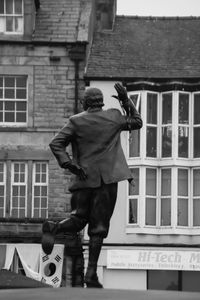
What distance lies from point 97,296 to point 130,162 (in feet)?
110

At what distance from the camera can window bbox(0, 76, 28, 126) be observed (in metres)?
39.0

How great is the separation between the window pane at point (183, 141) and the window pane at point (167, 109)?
1.69ft

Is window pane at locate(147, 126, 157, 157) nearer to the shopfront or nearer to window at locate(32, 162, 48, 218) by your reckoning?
the shopfront

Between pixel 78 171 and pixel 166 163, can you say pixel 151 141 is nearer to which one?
pixel 166 163

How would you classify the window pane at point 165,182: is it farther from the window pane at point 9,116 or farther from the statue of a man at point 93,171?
the statue of a man at point 93,171

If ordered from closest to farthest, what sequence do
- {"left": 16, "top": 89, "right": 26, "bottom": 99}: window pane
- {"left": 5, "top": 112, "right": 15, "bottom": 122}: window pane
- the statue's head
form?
1. the statue's head
2. {"left": 5, "top": 112, "right": 15, "bottom": 122}: window pane
3. {"left": 16, "top": 89, "right": 26, "bottom": 99}: window pane

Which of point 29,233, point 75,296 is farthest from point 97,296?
point 29,233

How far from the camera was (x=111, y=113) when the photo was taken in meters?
11.5

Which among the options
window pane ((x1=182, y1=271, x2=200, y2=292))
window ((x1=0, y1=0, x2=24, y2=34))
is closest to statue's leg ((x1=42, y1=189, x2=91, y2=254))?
window pane ((x1=182, y1=271, x2=200, y2=292))

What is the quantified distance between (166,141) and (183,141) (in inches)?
22.2

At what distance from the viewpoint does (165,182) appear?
39.6 metres

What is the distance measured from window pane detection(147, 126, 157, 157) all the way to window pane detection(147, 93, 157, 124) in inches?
10.5

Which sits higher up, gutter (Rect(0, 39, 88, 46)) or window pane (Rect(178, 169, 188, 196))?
gutter (Rect(0, 39, 88, 46))

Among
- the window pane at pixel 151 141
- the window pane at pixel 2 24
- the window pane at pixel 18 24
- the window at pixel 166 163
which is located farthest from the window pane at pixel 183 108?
the window pane at pixel 2 24
